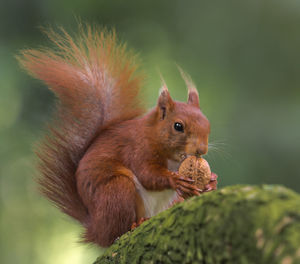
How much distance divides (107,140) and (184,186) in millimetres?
405

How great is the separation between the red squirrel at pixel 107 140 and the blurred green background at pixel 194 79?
1.85 ft

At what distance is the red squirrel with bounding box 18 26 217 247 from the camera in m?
1.50

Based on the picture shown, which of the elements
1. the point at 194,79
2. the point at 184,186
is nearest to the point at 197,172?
the point at 184,186

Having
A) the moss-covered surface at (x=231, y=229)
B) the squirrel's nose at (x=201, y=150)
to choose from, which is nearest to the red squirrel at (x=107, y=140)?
the squirrel's nose at (x=201, y=150)

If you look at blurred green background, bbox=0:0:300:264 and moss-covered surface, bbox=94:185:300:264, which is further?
blurred green background, bbox=0:0:300:264

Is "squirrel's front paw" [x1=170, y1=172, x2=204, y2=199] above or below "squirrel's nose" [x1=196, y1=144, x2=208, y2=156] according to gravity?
below

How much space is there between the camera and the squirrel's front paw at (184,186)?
1377 mm

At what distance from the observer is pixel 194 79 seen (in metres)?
Result: 2.87

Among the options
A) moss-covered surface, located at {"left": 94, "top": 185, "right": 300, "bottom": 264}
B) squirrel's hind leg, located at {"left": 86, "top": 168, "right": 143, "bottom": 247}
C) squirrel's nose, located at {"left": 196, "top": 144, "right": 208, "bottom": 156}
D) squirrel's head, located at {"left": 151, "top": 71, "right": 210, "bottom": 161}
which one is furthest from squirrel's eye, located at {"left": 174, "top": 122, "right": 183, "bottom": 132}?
moss-covered surface, located at {"left": 94, "top": 185, "right": 300, "bottom": 264}

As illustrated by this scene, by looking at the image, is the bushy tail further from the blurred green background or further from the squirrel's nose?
the blurred green background

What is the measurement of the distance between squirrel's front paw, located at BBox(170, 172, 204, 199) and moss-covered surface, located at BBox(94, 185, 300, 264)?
408 mm

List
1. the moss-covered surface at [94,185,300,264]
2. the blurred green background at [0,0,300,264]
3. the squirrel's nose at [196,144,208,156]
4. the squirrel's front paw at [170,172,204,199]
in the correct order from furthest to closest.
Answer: the blurred green background at [0,0,300,264] < the squirrel's nose at [196,144,208,156] < the squirrel's front paw at [170,172,204,199] < the moss-covered surface at [94,185,300,264]

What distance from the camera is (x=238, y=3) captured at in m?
3.00

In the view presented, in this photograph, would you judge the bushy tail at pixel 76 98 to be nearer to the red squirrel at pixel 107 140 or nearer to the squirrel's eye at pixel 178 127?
the red squirrel at pixel 107 140
